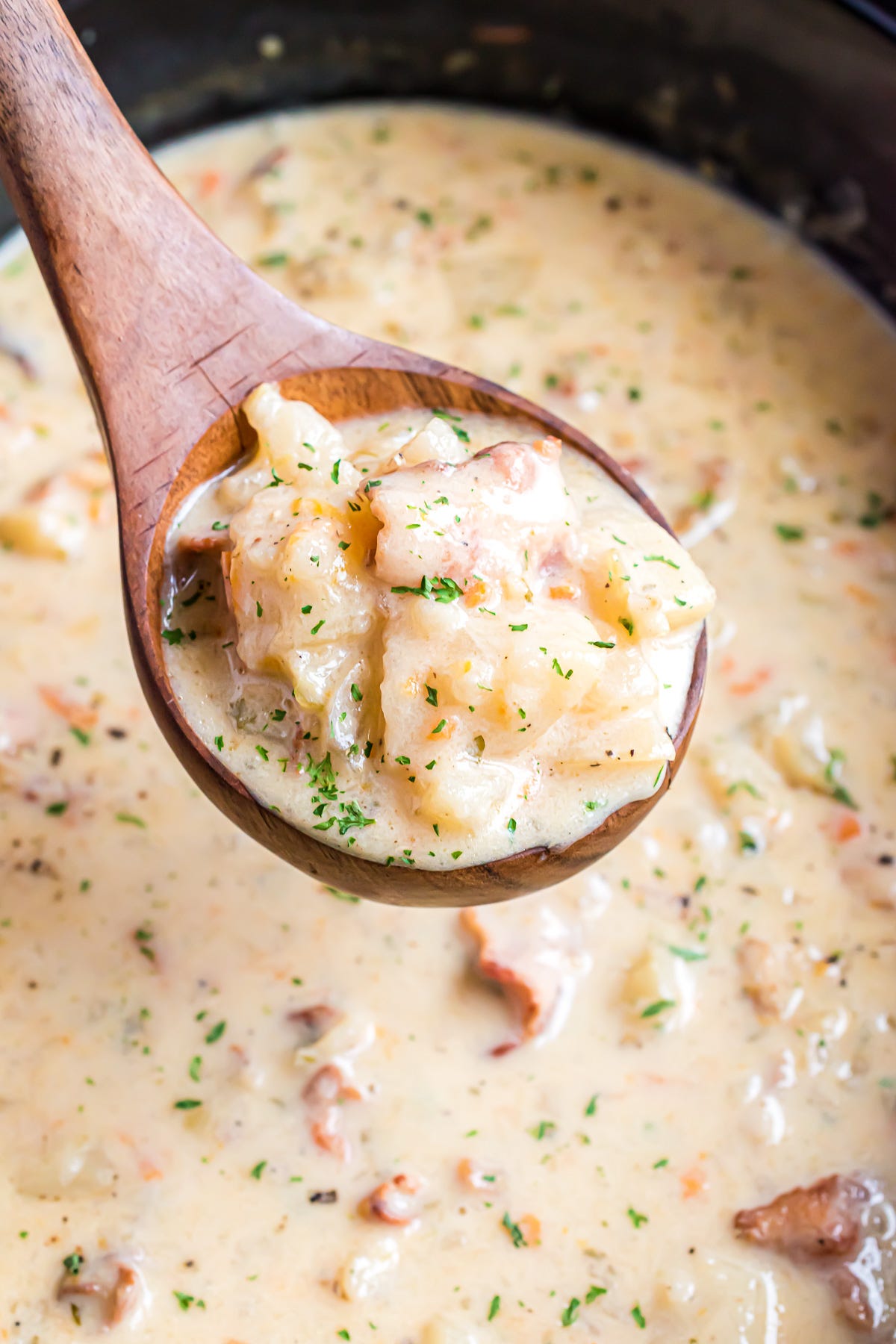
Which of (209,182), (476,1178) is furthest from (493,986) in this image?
(209,182)

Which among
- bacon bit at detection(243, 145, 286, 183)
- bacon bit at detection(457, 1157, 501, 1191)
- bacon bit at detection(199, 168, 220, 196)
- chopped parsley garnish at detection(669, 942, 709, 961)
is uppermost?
bacon bit at detection(243, 145, 286, 183)

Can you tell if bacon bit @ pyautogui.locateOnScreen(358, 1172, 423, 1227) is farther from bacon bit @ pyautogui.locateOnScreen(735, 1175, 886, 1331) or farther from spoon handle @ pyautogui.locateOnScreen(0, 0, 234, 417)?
spoon handle @ pyautogui.locateOnScreen(0, 0, 234, 417)

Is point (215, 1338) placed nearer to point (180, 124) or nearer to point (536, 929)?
point (536, 929)

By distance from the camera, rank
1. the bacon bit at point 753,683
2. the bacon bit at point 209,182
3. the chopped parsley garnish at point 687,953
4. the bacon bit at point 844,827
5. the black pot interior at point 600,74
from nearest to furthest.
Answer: the chopped parsley garnish at point 687,953 → the bacon bit at point 844,827 → the bacon bit at point 753,683 → the black pot interior at point 600,74 → the bacon bit at point 209,182

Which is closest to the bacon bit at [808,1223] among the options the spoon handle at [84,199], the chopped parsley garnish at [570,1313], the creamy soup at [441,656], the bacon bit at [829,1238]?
the bacon bit at [829,1238]

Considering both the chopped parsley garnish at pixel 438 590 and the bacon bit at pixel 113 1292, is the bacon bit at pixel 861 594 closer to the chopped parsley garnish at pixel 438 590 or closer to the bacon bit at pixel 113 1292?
the chopped parsley garnish at pixel 438 590

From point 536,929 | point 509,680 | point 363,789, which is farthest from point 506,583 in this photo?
point 536,929

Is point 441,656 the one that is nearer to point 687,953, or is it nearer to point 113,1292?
point 687,953

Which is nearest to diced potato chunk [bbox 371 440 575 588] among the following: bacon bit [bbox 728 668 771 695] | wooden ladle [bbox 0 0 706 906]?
wooden ladle [bbox 0 0 706 906]
